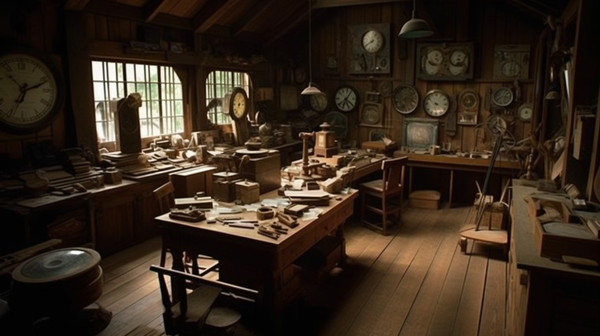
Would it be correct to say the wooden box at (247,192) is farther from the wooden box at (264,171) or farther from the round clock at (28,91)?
the round clock at (28,91)

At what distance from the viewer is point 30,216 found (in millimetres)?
3871

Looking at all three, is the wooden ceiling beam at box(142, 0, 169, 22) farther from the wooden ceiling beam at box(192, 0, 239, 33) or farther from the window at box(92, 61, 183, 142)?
the wooden ceiling beam at box(192, 0, 239, 33)

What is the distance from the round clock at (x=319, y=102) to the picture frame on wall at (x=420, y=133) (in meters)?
1.59

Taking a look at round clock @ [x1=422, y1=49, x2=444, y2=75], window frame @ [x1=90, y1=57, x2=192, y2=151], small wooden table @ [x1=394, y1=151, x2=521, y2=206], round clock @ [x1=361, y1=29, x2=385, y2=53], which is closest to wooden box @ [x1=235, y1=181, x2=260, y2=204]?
window frame @ [x1=90, y1=57, x2=192, y2=151]

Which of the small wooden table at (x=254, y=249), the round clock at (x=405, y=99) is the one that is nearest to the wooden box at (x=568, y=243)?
the small wooden table at (x=254, y=249)

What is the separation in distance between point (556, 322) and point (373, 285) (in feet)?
6.73

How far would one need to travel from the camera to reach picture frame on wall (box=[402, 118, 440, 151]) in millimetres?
7547

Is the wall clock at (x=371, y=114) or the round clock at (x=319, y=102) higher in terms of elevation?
the round clock at (x=319, y=102)

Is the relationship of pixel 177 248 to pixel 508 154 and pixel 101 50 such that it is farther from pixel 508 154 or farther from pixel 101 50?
pixel 508 154

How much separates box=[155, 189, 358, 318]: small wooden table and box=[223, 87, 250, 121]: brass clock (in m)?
3.28

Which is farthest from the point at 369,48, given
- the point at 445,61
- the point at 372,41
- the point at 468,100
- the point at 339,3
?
the point at 468,100

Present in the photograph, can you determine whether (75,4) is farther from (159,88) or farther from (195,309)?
(195,309)

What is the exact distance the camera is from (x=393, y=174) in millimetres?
5809

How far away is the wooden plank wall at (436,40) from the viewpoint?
6.82m
